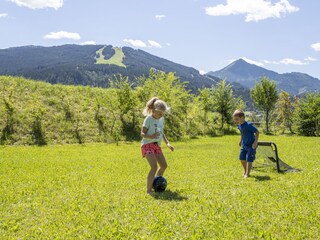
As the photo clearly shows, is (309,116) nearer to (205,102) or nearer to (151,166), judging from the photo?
(205,102)

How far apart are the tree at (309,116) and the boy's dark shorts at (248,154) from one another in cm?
4279

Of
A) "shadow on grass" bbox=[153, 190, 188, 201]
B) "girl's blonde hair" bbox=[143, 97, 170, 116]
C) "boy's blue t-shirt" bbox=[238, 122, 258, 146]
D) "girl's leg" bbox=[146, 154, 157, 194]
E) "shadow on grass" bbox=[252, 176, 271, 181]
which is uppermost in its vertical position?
"girl's blonde hair" bbox=[143, 97, 170, 116]

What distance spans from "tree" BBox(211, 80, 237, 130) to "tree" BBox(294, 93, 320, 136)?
11288 millimetres

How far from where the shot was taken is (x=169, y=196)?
9000mm

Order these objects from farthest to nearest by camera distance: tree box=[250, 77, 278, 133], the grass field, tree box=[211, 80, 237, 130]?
1. tree box=[250, 77, 278, 133]
2. tree box=[211, 80, 237, 130]
3. the grass field

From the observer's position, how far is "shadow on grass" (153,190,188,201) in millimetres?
8718

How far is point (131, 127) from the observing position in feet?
128

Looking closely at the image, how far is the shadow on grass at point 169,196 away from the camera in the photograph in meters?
8.72

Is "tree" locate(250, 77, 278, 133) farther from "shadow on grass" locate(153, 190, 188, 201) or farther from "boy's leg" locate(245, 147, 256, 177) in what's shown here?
"shadow on grass" locate(153, 190, 188, 201)

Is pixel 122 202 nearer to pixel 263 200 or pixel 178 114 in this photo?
pixel 263 200

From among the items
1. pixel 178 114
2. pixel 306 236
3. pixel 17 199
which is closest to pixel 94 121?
pixel 178 114

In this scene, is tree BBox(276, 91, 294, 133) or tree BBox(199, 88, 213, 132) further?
tree BBox(276, 91, 294, 133)

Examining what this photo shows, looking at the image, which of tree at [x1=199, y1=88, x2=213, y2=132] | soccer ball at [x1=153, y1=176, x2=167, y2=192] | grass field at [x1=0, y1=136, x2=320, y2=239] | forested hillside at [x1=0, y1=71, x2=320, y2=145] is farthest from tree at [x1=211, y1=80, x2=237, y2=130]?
soccer ball at [x1=153, y1=176, x2=167, y2=192]

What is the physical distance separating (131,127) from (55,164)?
71.5 ft
